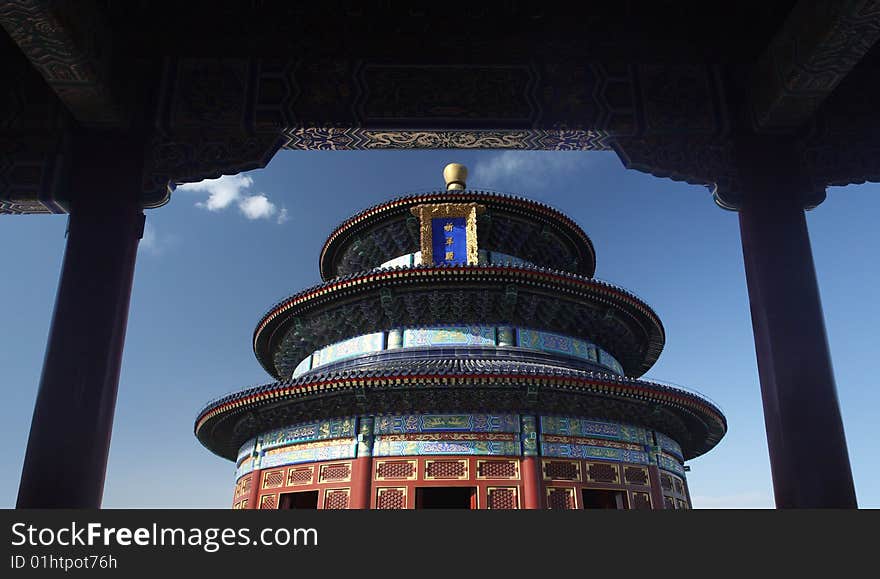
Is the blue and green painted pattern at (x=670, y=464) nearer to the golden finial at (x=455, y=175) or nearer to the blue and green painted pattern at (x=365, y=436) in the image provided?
the blue and green painted pattern at (x=365, y=436)

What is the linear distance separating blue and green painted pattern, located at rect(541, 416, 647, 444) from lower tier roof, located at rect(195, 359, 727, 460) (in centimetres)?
18

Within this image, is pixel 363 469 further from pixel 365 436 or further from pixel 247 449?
pixel 247 449

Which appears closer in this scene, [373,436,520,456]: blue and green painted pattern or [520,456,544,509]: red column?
[520,456,544,509]: red column

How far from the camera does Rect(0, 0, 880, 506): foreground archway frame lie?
578cm

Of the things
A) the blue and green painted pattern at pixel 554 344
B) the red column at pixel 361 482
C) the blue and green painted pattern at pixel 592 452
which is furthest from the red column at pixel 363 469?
the blue and green painted pattern at pixel 554 344

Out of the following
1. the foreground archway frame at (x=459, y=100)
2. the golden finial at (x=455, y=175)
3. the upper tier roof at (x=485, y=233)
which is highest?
the golden finial at (x=455, y=175)

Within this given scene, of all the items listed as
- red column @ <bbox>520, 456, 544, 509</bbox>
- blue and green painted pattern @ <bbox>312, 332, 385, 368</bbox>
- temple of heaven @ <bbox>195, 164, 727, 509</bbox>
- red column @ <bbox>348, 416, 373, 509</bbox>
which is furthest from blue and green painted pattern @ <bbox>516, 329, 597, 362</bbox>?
red column @ <bbox>348, 416, 373, 509</bbox>

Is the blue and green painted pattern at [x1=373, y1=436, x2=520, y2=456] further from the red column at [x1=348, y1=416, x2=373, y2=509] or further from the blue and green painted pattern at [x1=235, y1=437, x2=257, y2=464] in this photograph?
the blue and green painted pattern at [x1=235, y1=437, x2=257, y2=464]

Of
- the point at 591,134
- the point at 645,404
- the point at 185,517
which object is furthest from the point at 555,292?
the point at 185,517

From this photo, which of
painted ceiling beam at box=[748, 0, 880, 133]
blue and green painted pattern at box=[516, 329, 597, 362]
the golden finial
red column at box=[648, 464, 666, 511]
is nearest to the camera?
painted ceiling beam at box=[748, 0, 880, 133]

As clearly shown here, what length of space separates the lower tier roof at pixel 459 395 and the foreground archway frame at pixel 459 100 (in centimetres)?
827

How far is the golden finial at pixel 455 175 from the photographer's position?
21.0 meters

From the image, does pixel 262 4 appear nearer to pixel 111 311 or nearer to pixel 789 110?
pixel 111 311

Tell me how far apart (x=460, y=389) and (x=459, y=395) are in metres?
0.30
